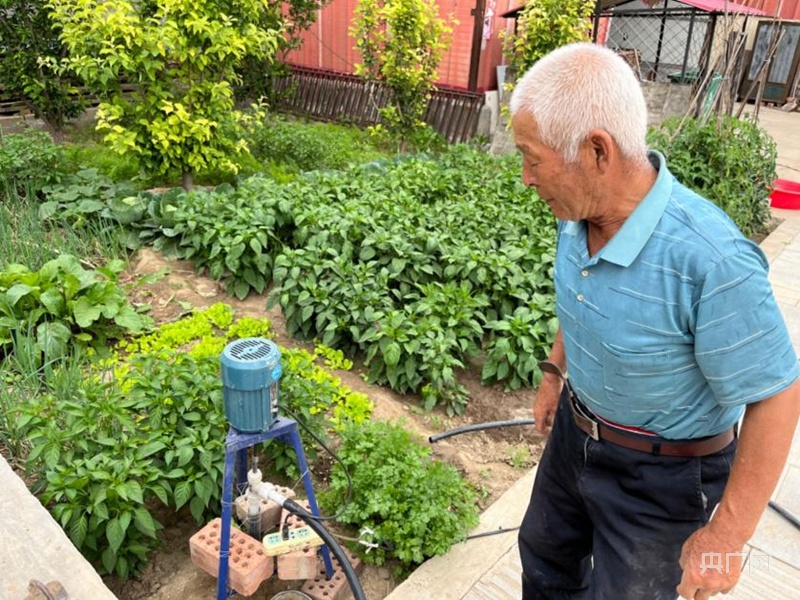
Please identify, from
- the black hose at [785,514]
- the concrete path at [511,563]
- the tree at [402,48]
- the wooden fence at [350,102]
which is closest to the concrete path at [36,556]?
the concrete path at [511,563]

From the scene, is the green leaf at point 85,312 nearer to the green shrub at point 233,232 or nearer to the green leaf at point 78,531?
the green shrub at point 233,232

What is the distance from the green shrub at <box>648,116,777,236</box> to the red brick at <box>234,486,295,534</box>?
5.05m

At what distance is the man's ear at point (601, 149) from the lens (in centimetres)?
129

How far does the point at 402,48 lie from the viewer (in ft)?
24.8

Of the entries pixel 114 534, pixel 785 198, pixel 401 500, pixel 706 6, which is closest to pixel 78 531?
pixel 114 534

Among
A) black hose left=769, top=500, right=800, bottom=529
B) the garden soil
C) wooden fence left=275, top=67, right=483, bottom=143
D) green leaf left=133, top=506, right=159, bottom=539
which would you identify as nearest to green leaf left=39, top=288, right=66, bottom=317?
the garden soil

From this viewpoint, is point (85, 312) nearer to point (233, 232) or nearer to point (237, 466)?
point (233, 232)

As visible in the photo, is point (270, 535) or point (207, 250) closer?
point (270, 535)

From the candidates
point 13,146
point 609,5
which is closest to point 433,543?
point 13,146

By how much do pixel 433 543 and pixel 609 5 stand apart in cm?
841

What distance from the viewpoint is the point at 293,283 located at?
3898 millimetres

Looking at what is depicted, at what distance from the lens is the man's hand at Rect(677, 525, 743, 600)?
4.52 feet

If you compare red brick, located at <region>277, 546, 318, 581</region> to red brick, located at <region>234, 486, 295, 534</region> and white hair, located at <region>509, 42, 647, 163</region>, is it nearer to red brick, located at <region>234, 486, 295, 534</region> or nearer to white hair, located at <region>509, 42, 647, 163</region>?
red brick, located at <region>234, 486, 295, 534</region>

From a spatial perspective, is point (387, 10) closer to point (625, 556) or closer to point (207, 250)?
point (207, 250)
